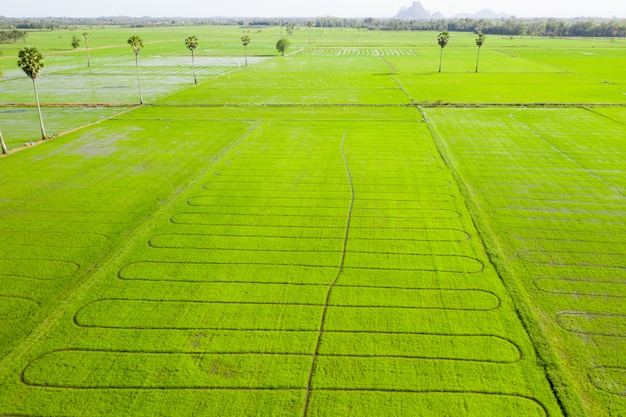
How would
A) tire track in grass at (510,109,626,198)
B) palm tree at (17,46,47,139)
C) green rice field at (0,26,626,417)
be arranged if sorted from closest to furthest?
green rice field at (0,26,626,417) < tire track in grass at (510,109,626,198) < palm tree at (17,46,47,139)

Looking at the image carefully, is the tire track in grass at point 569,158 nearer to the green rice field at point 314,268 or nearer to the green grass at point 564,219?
the green grass at point 564,219

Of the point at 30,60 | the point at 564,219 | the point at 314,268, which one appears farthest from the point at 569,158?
the point at 30,60

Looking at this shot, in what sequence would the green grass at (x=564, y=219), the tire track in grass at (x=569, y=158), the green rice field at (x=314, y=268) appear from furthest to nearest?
1. the tire track in grass at (x=569, y=158)
2. the green grass at (x=564, y=219)
3. the green rice field at (x=314, y=268)

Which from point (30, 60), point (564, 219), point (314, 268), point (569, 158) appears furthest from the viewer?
point (30, 60)

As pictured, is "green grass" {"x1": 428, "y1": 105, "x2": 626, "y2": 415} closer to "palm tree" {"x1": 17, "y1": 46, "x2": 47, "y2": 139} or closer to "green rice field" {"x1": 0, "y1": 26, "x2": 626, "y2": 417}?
"green rice field" {"x1": 0, "y1": 26, "x2": 626, "y2": 417}

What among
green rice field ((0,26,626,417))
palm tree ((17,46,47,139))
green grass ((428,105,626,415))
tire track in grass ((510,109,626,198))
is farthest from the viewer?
palm tree ((17,46,47,139))

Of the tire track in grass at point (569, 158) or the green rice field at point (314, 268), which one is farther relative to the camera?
the tire track in grass at point (569, 158)

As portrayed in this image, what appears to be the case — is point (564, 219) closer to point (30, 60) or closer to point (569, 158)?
point (569, 158)

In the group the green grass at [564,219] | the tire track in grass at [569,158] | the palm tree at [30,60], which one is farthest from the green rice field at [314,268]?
the palm tree at [30,60]

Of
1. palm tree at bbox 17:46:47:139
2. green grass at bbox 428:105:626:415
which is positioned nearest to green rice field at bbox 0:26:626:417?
green grass at bbox 428:105:626:415
